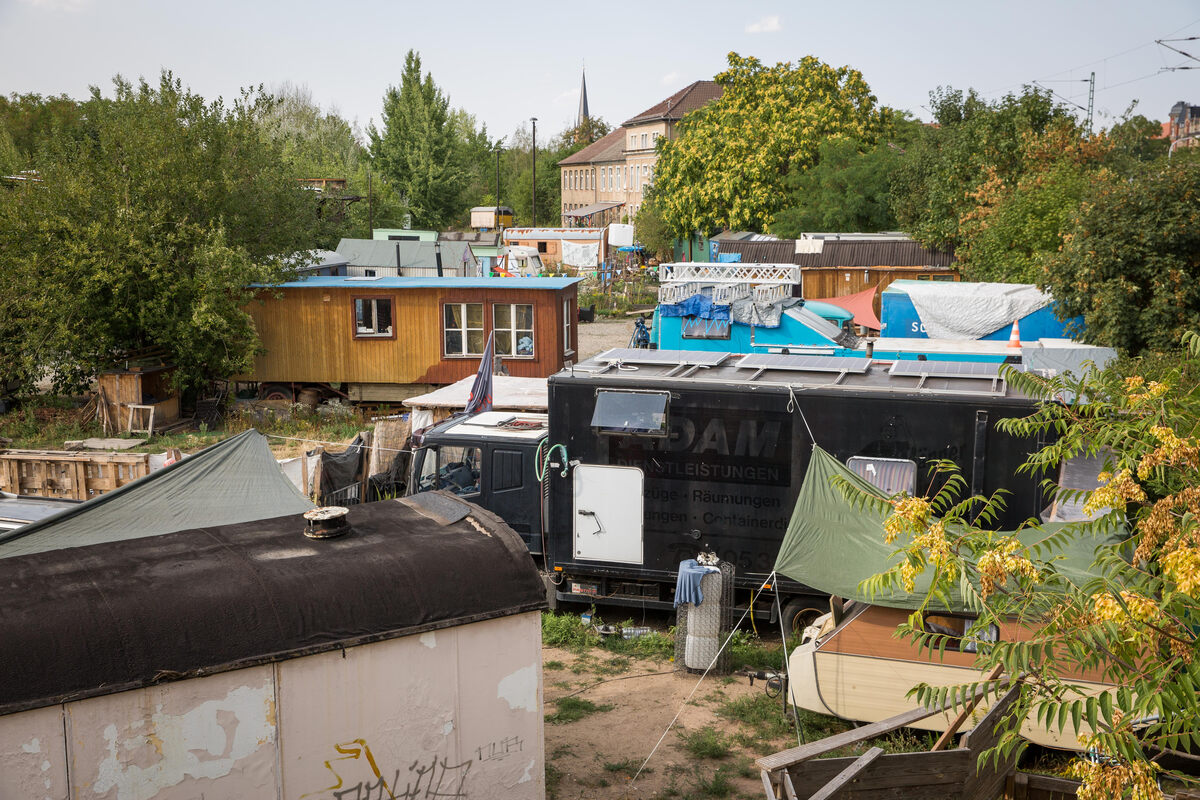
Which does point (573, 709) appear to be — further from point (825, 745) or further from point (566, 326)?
point (566, 326)

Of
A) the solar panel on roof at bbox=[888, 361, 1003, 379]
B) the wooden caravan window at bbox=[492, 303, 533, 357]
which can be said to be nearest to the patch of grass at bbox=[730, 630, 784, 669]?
the solar panel on roof at bbox=[888, 361, 1003, 379]

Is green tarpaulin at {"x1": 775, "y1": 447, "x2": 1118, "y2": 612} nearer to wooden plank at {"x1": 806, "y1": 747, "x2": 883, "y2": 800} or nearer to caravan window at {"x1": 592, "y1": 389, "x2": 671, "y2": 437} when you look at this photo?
caravan window at {"x1": 592, "y1": 389, "x2": 671, "y2": 437}

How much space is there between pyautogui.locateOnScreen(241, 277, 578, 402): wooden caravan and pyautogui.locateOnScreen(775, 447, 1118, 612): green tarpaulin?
14562mm

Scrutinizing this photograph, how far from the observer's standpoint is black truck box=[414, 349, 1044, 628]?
11.2 m

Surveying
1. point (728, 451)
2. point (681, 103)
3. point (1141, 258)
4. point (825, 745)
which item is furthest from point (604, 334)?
point (681, 103)

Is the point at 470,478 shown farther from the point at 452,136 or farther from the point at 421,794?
the point at 452,136

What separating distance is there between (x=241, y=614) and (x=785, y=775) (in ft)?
12.8

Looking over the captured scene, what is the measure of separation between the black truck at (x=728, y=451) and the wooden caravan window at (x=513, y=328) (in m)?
11.6

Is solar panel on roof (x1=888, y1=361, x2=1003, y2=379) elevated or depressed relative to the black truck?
elevated

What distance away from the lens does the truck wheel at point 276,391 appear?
81.4ft

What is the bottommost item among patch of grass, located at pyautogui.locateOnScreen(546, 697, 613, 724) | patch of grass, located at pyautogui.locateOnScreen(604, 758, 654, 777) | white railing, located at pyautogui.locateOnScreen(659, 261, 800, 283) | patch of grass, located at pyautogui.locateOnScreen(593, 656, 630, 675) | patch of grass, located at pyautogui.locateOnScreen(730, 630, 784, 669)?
patch of grass, located at pyautogui.locateOnScreen(604, 758, 654, 777)

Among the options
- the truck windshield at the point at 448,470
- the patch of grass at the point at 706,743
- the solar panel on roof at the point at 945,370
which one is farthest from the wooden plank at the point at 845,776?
the truck windshield at the point at 448,470

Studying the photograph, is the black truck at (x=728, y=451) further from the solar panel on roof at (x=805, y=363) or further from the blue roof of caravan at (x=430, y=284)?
the blue roof of caravan at (x=430, y=284)

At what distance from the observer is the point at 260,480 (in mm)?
11383
